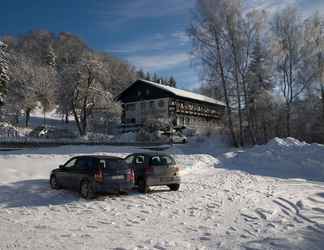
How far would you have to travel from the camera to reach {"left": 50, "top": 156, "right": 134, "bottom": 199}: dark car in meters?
11.9

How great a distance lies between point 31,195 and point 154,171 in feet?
14.8

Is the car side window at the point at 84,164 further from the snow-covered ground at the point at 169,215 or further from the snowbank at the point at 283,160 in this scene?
the snowbank at the point at 283,160

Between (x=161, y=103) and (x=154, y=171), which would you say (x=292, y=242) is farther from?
(x=161, y=103)

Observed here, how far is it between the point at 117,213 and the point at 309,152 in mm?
15986

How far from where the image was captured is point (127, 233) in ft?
25.9

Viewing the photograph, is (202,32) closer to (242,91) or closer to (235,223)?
(242,91)

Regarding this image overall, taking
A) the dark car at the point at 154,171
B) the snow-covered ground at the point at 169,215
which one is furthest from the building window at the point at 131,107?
the dark car at the point at 154,171

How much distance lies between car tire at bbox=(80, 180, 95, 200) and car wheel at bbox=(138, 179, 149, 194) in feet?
7.57

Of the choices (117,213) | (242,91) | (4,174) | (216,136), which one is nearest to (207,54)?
(242,91)

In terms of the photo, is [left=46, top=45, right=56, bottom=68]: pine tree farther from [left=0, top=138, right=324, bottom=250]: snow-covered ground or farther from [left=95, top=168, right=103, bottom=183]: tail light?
[left=95, top=168, right=103, bottom=183]: tail light

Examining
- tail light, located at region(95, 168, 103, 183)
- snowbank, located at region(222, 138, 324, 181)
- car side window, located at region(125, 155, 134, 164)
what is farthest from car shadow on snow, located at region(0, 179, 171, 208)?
snowbank, located at region(222, 138, 324, 181)

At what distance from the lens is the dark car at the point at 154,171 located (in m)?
13.7

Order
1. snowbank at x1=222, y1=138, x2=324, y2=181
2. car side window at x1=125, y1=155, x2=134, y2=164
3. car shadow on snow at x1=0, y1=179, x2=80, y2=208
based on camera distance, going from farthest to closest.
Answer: snowbank at x1=222, y1=138, x2=324, y2=181 < car side window at x1=125, y1=155, x2=134, y2=164 < car shadow on snow at x1=0, y1=179, x2=80, y2=208

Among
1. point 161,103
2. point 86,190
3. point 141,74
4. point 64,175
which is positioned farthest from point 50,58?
point 86,190
